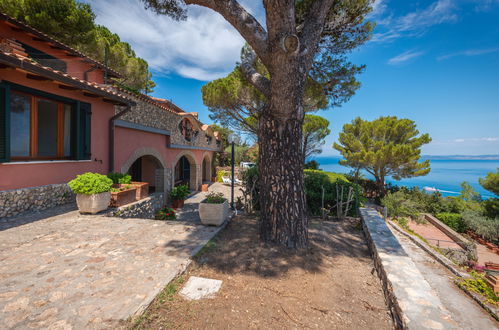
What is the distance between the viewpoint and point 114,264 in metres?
3.09

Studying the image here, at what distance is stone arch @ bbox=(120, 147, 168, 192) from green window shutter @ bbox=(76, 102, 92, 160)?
69.5 inches

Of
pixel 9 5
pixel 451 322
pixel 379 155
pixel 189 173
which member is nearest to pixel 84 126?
pixel 9 5

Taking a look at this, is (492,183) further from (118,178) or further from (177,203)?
(118,178)

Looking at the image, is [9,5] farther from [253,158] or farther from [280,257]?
[253,158]

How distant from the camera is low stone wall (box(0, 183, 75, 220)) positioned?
4621 mm

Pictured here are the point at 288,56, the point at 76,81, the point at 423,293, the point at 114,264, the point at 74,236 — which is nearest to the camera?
the point at 423,293

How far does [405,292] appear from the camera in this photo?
2465 mm

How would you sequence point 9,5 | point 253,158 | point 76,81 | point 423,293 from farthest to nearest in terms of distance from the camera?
point 253,158 → point 9,5 → point 76,81 → point 423,293

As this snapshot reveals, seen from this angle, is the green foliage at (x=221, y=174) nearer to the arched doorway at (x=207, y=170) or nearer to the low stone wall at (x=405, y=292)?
the arched doorway at (x=207, y=170)

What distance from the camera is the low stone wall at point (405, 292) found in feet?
6.71

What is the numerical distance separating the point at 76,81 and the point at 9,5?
8.09 meters

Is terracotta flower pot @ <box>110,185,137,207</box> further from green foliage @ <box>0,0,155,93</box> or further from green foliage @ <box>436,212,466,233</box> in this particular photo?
green foliage @ <box>436,212,466,233</box>

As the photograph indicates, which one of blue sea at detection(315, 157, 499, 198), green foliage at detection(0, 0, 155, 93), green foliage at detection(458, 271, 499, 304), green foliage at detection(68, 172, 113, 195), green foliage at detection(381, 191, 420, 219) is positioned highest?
green foliage at detection(0, 0, 155, 93)

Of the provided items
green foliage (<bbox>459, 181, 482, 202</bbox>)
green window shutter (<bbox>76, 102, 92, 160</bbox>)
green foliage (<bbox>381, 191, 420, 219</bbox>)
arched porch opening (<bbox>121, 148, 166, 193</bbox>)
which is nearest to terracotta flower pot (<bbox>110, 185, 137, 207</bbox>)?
green window shutter (<bbox>76, 102, 92, 160</bbox>)
